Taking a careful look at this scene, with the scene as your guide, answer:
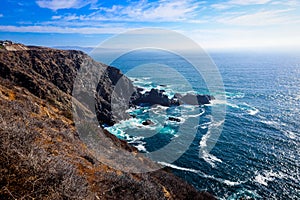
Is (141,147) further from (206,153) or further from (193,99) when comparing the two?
(193,99)

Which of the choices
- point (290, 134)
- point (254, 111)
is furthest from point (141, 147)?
point (254, 111)

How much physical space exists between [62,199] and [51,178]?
0.83 m

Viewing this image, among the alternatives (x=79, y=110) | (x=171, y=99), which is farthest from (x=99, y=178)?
(x=171, y=99)

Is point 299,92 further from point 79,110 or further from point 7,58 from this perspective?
point 7,58

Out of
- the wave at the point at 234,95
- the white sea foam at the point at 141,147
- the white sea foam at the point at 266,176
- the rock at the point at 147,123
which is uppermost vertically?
the wave at the point at 234,95

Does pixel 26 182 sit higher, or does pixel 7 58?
pixel 7 58

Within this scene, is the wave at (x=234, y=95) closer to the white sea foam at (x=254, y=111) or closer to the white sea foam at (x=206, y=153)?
the white sea foam at (x=254, y=111)

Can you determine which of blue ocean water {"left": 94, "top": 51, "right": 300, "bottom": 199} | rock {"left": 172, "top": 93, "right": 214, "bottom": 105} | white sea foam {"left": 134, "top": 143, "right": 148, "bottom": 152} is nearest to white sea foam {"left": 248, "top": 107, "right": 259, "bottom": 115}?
blue ocean water {"left": 94, "top": 51, "right": 300, "bottom": 199}

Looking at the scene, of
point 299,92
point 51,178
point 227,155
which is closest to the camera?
point 51,178

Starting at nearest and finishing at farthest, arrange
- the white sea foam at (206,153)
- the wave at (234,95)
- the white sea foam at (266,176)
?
the white sea foam at (266,176)
the white sea foam at (206,153)
the wave at (234,95)

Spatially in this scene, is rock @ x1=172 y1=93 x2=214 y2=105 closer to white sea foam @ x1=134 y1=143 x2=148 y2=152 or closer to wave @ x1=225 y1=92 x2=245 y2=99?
wave @ x1=225 y1=92 x2=245 y2=99

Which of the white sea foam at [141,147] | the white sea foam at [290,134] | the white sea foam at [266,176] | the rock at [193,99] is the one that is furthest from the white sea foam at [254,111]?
the white sea foam at [141,147]

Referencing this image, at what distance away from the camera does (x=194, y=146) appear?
4875 centimetres

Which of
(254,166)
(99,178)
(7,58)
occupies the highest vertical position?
(7,58)
